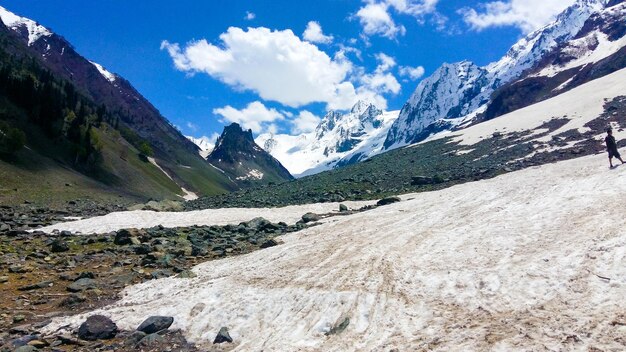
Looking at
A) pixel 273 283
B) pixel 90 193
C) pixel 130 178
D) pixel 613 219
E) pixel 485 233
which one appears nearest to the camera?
pixel 613 219

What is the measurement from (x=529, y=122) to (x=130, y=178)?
108616mm

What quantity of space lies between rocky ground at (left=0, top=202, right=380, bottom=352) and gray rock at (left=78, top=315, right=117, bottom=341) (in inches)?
2.7

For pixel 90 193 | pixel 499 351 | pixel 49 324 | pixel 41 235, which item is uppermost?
pixel 90 193

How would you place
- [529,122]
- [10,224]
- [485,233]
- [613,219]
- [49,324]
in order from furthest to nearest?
1. [529,122]
2. [10,224]
3. [485,233]
4. [613,219]
5. [49,324]

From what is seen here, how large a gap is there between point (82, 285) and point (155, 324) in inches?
263

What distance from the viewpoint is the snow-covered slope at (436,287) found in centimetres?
1173

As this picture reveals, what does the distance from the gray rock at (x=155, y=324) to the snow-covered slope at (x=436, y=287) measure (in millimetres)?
618

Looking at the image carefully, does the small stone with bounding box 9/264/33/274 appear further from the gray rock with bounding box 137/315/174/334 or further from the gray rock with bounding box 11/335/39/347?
the gray rock with bounding box 137/315/174/334

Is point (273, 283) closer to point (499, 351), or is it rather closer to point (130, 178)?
point (499, 351)

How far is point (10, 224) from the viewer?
3450cm

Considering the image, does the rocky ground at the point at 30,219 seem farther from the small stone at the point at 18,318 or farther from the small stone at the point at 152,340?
the small stone at the point at 152,340

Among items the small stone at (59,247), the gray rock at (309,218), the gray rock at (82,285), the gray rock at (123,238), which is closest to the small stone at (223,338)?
the gray rock at (82,285)

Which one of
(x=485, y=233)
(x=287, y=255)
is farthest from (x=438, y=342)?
(x=287, y=255)

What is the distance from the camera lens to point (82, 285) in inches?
771
